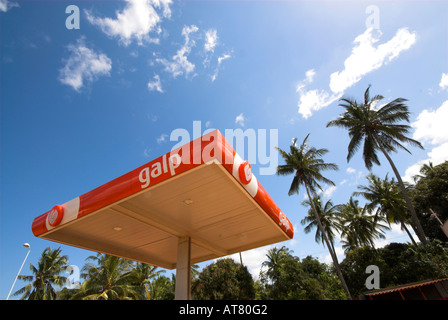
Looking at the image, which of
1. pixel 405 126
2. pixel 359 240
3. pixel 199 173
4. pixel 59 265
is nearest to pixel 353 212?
pixel 359 240

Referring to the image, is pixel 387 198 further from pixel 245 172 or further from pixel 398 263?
pixel 245 172

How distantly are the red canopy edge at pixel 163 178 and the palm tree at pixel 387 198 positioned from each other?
28045mm

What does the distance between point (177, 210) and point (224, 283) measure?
18.1m

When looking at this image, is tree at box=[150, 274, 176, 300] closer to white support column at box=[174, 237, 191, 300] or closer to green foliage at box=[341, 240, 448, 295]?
green foliage at box=[341, 240, 448, 295]

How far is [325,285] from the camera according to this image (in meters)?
27.0

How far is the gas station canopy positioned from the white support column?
37 centimetres

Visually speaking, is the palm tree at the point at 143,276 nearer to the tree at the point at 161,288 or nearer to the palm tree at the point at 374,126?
the tree at the point at 161,288

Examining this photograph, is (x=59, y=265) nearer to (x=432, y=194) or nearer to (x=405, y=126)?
(x=405, y=126)

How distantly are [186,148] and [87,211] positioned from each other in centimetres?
344

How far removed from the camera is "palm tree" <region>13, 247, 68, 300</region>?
26.5 meters

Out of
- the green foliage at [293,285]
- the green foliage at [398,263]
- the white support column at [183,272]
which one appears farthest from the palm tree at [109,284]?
the green foliage at [398,263]

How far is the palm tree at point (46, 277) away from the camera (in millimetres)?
26531

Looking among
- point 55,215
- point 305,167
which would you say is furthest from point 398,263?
point 55,215

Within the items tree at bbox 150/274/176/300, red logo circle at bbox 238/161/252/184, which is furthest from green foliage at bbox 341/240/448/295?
tree at bbox 150/274/176/300
